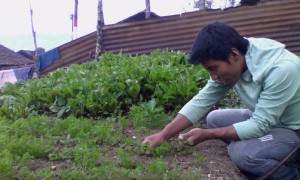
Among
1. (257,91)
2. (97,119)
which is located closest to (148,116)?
(97,119)

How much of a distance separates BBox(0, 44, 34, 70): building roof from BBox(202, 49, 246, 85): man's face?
20205 millimetres

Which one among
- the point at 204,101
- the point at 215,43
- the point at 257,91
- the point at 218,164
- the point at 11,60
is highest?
the point at 215,43

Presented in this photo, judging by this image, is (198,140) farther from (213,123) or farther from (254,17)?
(254,17)

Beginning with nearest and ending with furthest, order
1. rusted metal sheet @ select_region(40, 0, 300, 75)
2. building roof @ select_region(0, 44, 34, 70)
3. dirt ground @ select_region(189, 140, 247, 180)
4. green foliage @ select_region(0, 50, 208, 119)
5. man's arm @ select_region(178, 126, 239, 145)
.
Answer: man's arm @ select_region(178, 126, 239, 145) → dirt ground @ select_region(189, 140, 247, 180) → green foliage @ select_region(0, 50, 208, 119) → rusted metal sheet @ select_region(40, 0, 300, 75) → building roof @ select_region(0, 44, 34, 70)

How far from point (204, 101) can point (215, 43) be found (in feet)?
2.49

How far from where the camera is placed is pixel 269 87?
3125 millimetres

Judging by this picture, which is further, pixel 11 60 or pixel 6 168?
pixel 11 60

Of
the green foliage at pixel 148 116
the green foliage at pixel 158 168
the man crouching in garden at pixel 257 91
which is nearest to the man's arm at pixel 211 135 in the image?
the man crouching in garden at pixel 257 91

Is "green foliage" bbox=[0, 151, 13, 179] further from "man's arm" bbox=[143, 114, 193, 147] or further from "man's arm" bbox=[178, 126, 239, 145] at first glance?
"man's arm" bbox=[178, 126, 239, 145]

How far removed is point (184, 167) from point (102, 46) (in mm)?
9255

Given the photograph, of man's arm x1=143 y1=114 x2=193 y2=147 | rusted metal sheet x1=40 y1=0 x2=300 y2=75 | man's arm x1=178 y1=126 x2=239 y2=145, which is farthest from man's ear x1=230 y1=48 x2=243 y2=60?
rusted metal sheet x1=40 y1=0 x2=300 y2=75

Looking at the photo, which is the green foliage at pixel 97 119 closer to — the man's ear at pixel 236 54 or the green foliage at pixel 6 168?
the green foliage at pixel 6 168

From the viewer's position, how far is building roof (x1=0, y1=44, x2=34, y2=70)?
22.9 meters

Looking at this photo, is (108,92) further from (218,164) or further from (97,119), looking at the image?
(218,164)
